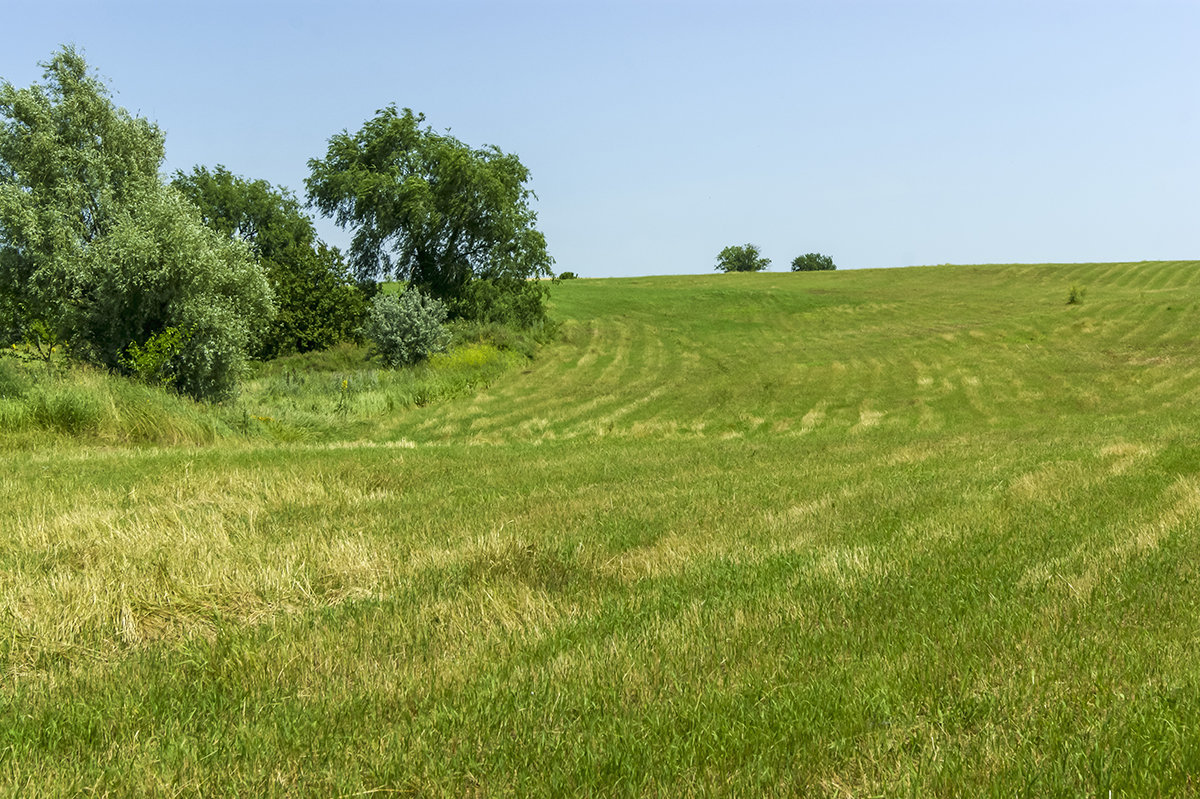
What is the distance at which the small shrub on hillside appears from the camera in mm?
41312

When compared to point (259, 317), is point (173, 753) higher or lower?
lower

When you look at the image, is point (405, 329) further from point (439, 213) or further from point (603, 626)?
point (603, 626)

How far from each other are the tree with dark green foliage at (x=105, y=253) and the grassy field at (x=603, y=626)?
14.8 meters

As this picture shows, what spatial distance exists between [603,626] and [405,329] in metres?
38.3

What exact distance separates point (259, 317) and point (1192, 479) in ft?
98.8

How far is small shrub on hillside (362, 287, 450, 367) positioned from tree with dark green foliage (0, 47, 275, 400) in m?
11.1

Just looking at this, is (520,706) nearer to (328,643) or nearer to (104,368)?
(328,643)

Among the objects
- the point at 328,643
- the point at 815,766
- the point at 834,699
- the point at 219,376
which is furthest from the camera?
the point at 219,376

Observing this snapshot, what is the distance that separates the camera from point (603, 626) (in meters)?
4.66

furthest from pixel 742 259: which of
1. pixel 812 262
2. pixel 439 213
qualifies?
pixel 439 213

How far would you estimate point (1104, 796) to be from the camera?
285cm

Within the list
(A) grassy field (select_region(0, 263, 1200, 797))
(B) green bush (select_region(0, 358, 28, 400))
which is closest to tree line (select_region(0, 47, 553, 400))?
(B) green bush (select_region(0, 358, 28, 400))

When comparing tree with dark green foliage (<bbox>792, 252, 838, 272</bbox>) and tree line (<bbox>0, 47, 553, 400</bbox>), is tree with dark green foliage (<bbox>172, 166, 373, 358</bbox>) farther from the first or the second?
tree with dark green foliage (<bbox>792, 252, 838, 272</bbox>)

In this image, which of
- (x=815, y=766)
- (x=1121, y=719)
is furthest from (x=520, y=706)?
(x=1121, y=719)
